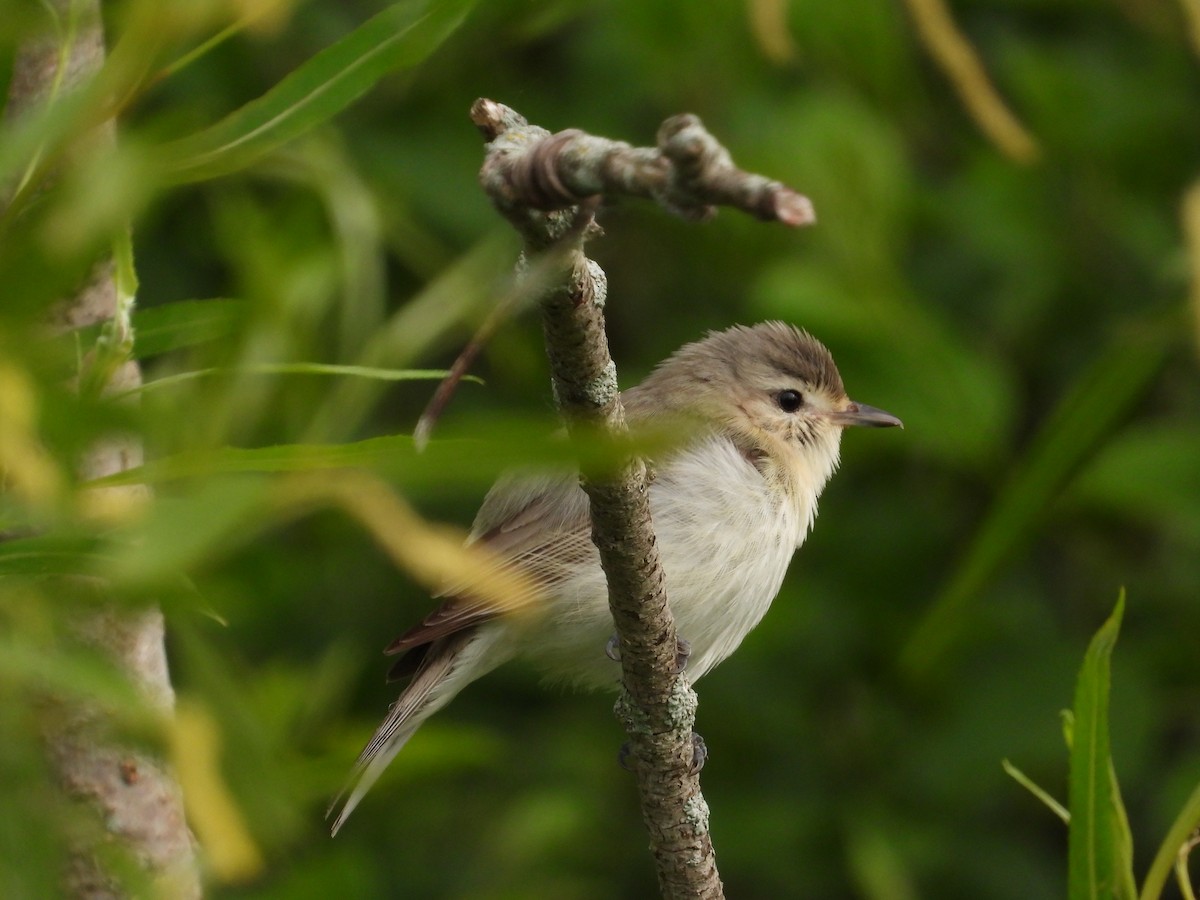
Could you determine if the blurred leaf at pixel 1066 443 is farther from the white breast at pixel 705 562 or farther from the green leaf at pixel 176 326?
the green leaf at pixel 176 326

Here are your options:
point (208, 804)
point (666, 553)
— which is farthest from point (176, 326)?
point (666, 553)

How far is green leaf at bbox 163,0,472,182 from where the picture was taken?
194 centimetres

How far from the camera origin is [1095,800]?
230 centimetres

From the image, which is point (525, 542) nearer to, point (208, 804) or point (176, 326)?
point (176, 326)

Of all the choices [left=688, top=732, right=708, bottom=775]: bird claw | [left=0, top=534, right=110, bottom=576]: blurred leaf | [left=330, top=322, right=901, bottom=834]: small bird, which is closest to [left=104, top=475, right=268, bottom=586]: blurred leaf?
[left=0, top=534, right=110, bottom=576]: blurred leaf

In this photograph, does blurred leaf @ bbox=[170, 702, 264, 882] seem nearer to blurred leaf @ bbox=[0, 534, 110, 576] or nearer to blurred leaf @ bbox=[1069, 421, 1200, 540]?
blurred leaf @ bbox=[0, 534, 110, 576]

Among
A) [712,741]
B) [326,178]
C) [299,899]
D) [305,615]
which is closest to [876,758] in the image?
[712,741]

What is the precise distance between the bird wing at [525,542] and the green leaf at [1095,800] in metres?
1.61

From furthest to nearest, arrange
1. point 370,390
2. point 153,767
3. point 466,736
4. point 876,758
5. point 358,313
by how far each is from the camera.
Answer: point 876,758 → point 466,736 → point 358,313 → point 370,390 → point 153,767

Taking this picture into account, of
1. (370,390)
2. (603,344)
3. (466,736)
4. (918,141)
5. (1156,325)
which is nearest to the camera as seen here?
(603,344)

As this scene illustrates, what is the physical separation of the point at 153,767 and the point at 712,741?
9.66 feet

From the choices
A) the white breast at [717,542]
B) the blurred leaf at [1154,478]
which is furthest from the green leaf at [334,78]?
the blurred leaf at [1154,478]

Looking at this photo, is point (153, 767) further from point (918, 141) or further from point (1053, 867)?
point (918, 141)

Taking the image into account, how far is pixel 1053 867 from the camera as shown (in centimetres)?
506
